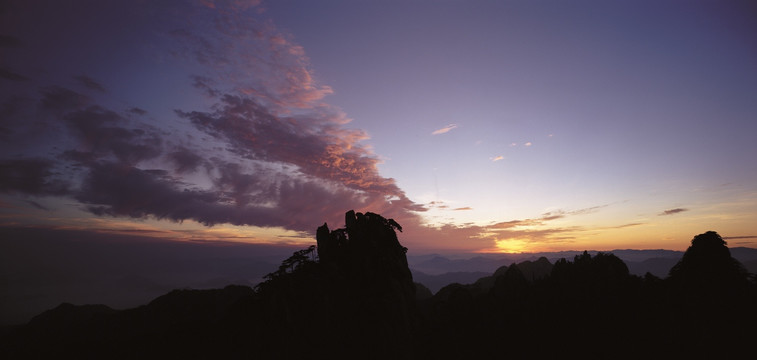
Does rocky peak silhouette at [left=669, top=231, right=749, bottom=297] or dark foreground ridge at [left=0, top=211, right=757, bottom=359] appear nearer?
dark foreground ridge at [left=0, top=211, right=757, bottom=359]

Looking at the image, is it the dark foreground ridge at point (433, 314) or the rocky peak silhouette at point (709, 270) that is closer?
the dark foreground ridge at point (433, 314)

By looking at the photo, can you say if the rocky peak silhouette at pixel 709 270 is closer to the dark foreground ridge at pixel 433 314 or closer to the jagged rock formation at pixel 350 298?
the dark foreground ridge at pixel 433 314

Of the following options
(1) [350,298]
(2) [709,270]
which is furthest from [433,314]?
(2) [709,270]

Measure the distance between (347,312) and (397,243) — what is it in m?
11.3

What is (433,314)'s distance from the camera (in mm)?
66875

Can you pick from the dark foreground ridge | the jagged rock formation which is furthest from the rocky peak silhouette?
the jagged rock formation

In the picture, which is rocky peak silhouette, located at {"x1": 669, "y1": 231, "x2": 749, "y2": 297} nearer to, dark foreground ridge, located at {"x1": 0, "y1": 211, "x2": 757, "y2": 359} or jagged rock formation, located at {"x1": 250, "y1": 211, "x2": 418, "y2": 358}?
dark foreground ridge, located at {"x1": 0, "y1": 211, "x2": 757, "y2": 359}

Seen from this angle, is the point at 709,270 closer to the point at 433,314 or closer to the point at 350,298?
the point at 433,314

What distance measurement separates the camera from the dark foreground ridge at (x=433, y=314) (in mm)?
31328

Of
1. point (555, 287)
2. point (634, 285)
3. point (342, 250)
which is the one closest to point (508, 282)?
point (555, 287)

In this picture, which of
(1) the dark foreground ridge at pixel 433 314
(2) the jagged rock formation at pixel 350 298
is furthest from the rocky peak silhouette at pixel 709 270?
(2) the jagged rock formation at pixel 350 298

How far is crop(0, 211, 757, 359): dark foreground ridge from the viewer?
3133cm

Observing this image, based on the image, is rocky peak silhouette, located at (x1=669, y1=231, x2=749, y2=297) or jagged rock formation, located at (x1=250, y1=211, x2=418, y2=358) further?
rocky peak silhouette, located at (x1=669, y1=231, x2=749, y2=297)

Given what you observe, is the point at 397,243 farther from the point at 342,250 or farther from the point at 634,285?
the point at 634,285
